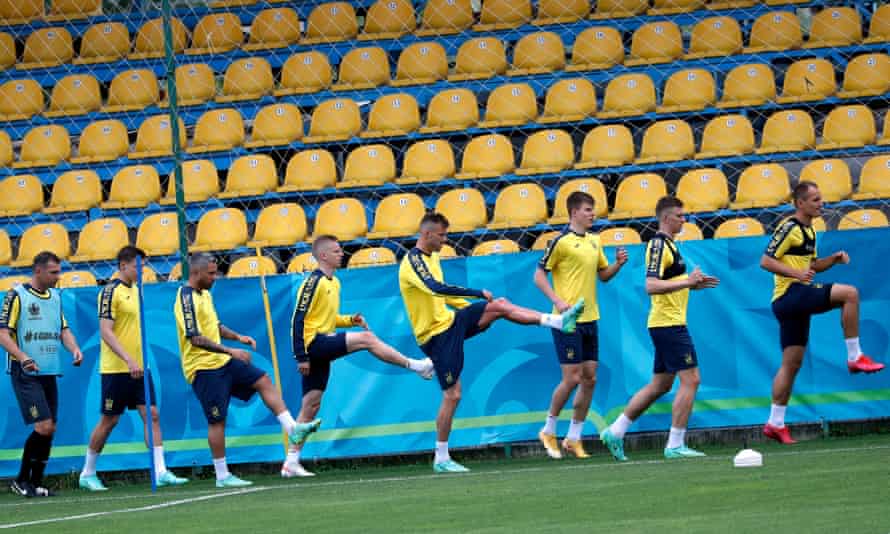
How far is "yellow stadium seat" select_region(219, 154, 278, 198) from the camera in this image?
736 inches

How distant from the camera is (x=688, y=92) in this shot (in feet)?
61.9

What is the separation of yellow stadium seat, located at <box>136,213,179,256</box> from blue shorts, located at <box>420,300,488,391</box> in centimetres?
611

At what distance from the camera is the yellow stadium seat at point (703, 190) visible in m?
17.1

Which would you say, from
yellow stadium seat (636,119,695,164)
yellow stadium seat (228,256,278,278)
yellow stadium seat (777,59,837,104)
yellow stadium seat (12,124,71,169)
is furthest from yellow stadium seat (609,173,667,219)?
yellow stadium seat (12,124,71,169)

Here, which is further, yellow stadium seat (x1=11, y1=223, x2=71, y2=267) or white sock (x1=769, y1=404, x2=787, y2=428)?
yellow stadium seat (x1=11, y1=223, x2=71, y2=267)

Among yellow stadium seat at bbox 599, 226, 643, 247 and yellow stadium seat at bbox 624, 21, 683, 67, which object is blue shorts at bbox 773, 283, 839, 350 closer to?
yellow stadium seat at bbox 599, 226, 643, 247

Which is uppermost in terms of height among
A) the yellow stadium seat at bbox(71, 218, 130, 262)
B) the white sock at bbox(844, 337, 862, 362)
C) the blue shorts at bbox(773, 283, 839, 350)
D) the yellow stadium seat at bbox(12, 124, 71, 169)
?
the yellow stadium seat at bbox(12, 124, 71, 169)

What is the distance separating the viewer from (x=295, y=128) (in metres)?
19.6

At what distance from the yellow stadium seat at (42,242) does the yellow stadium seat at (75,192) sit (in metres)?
0.56

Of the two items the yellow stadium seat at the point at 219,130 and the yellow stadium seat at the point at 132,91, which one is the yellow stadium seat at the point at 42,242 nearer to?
the yellow stadium seat at the point at 219,130

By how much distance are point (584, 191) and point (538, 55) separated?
3.45m

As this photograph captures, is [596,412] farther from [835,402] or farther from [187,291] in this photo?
[187,291]

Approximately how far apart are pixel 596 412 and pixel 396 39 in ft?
27.6

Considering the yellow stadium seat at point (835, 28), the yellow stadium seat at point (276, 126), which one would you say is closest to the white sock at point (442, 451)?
the yellow stadium seat at point (276, 126)
